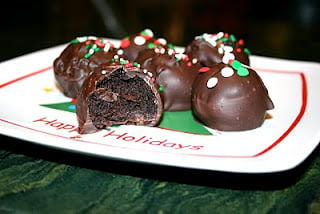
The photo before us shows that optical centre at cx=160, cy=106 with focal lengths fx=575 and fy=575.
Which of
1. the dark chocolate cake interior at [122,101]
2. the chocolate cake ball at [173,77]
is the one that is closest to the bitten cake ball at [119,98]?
the dark chocolate cake interior at [122,101]

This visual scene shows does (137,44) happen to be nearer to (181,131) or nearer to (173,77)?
(173,77)

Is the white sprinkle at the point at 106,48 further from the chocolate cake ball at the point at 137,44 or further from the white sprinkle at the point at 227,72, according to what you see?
the white sprinkle at the point at 227,72

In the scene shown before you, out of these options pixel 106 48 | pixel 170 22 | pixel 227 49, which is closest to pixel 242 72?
pixel 227 49

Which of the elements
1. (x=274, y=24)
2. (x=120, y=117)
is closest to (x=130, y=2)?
(x=274, y=24)

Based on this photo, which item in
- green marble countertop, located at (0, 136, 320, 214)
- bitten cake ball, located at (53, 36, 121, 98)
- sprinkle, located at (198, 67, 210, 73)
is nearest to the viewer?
green marble countertop, located at (0, 136, 320, 214)

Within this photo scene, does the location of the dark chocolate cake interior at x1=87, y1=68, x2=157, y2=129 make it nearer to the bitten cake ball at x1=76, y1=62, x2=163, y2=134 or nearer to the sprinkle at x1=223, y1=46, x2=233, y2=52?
the bitten cake ball at x1=76, y1=62, x2=163, y2=134

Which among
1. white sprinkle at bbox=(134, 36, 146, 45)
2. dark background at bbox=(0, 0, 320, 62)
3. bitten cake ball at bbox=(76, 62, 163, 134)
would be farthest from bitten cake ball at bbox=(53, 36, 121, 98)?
dark background at bbox=(0, 0, 320, 62)
